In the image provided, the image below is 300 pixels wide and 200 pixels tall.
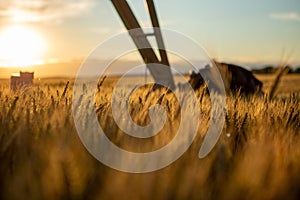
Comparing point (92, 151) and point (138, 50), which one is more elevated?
point (138, 50)

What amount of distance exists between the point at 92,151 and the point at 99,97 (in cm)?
129

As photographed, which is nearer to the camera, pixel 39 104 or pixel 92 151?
pixel 92 151

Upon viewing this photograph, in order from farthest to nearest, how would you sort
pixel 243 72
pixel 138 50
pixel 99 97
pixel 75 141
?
1. pixel 243 72
2. pixel 138 50
3. pixel 99 97
4. pixel 75 141

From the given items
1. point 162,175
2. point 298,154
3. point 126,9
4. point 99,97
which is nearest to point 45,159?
point 162,175

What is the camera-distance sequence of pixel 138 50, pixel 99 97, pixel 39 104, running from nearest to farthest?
pixel 39 104 < pixel 99 97 < pixel 138 50

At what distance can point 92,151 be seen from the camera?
4.78 ft

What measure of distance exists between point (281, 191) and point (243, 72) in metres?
6.66

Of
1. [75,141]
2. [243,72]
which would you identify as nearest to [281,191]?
[75,141]

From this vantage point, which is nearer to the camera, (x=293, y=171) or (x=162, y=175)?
(x=162, y=175)

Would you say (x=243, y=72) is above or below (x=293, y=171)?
above

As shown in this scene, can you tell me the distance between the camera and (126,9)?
500 centimetres

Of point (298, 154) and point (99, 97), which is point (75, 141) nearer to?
point (298, 154)

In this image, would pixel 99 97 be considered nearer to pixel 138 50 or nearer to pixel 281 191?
pixel 281 191

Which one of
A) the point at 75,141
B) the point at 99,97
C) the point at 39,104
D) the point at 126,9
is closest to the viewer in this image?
the point at 75,141
